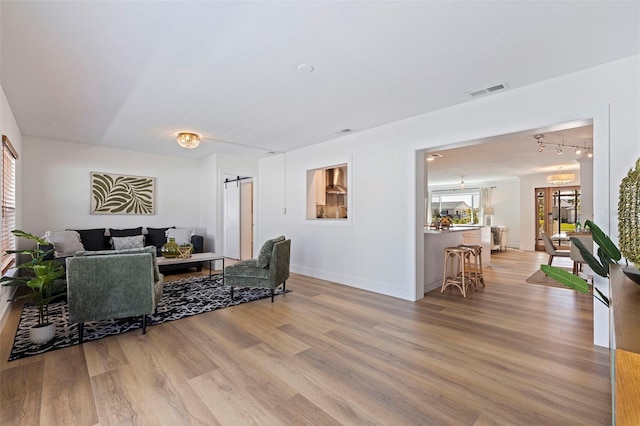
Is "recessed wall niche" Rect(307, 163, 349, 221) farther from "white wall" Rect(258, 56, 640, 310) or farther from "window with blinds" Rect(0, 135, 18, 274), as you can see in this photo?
"window with blinds" Rect(0, 135, 18, 274)

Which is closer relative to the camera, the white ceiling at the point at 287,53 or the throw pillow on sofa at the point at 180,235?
the white ceiling at the point at 287,53

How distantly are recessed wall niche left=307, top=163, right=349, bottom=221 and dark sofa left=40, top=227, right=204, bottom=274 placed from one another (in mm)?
2531

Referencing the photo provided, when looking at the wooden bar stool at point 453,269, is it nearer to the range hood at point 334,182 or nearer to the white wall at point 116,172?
the range hood at point 334,182

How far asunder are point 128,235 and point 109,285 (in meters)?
3.55

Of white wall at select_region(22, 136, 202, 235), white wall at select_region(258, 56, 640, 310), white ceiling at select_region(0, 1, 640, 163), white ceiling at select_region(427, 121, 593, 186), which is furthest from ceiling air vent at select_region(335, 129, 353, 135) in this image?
white wall at select_region(22, 136, 202, 235)

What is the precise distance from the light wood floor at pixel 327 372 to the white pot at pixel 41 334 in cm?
20

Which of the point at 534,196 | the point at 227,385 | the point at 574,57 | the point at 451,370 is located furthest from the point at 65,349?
the point at 534,196

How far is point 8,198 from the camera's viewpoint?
3.98 metres

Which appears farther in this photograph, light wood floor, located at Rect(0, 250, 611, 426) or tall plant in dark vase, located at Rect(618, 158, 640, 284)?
light wood floor, located at Rect(0, 250, 611, 426)

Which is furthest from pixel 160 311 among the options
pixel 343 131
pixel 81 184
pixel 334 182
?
pixel 334 182

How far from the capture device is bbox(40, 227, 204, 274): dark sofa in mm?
→ 5469

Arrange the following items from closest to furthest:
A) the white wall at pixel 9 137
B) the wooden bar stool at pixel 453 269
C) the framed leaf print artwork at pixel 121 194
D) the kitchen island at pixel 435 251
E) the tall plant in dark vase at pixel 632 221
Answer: the tall plant in dark vase at pixel 632 221 < the white wall at pixel 9 137 < the wooden bar stool at pixel 453 269 < the kitchen island at pixel 435 251 < the framed leaf print artwork at pixel 121 194

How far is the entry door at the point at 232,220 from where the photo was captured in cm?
776

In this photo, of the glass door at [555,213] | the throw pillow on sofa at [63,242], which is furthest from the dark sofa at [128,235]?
the glass door at [555,213]
